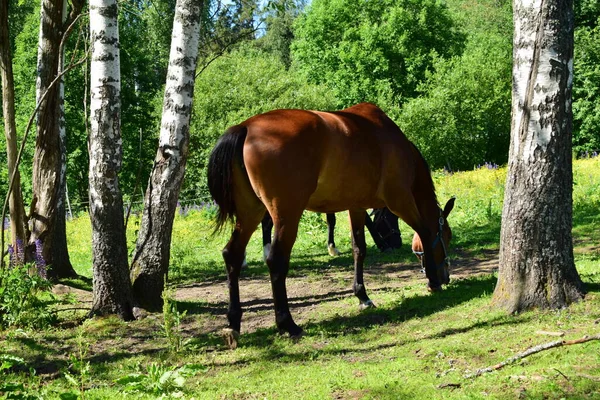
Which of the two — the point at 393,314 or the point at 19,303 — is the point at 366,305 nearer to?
the point at 393,314

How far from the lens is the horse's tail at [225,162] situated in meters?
6.46

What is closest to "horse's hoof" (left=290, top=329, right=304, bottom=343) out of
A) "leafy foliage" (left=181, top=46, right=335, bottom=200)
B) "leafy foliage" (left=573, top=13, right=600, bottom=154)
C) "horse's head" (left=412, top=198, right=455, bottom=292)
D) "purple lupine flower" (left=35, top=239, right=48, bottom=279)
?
"horse's head" (left=412, top=198, right=455, bottom=292)

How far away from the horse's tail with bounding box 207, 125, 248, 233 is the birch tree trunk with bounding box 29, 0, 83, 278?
356cm

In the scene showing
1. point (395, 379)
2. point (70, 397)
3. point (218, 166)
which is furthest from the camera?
point (218, 166)

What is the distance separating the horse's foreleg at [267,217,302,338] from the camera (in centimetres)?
639

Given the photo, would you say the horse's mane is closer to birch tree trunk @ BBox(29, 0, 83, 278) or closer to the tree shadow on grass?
the tree shadow on grass

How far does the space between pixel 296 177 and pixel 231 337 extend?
1.62 metres

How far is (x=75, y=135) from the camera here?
29422mm

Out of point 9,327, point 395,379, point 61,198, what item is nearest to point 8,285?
point 9,327

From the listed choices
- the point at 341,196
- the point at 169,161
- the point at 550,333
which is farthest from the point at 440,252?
the point at 169,161

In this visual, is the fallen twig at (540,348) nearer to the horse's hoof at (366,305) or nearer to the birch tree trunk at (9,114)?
the horse's hoof at (366,305)

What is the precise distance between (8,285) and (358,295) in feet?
12.1

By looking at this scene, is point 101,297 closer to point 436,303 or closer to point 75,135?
point 436,303

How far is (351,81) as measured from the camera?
4684 centimetres
